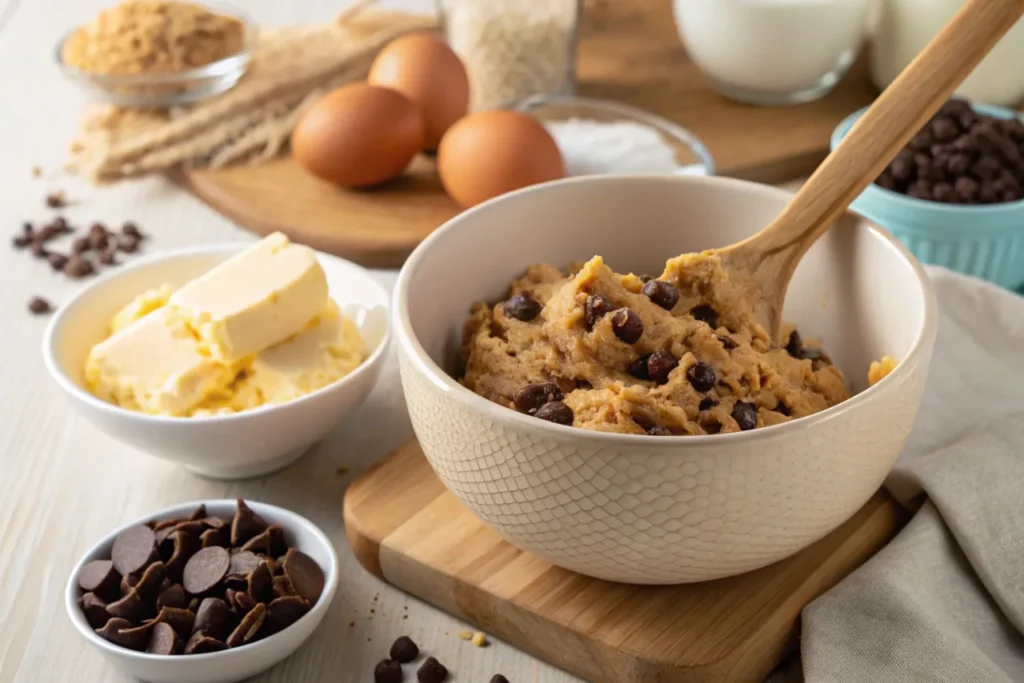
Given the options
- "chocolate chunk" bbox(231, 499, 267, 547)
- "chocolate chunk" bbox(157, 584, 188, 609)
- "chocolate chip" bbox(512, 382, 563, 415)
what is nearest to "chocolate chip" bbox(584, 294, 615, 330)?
"chocolate chip" bbox(512, 382, 563, 415)

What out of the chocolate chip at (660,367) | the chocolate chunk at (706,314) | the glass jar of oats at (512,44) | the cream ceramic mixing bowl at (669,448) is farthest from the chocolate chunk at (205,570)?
the glass jar of oats at (512,44)

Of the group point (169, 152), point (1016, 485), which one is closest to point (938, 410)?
point (1016, 485)

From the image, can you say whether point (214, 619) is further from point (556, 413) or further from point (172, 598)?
point (556, 413)

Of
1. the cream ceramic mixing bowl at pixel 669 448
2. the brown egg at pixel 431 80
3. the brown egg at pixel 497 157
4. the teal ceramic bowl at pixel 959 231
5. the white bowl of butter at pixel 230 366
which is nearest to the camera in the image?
the cream ceramic mixing bowl at pixel 669 448

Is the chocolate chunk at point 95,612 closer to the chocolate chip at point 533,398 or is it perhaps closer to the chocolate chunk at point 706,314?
the chocolate chip at point 533,398

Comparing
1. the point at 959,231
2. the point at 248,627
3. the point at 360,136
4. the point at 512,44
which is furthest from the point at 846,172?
the point at 512,44
